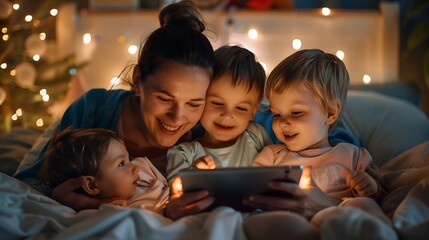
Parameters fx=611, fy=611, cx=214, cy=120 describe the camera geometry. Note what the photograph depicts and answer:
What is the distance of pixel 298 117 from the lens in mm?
1727

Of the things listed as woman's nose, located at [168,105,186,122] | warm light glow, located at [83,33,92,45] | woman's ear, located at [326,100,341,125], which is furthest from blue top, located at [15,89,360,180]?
warm light glow, located at [83,33,92,45]

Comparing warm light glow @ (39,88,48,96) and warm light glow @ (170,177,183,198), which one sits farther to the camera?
warm light glow @ (39,88,48,96)

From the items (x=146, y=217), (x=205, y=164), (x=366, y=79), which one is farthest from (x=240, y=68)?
(x=366, y=79)

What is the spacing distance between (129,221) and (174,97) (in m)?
0.60

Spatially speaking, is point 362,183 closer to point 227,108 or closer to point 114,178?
point 227,108

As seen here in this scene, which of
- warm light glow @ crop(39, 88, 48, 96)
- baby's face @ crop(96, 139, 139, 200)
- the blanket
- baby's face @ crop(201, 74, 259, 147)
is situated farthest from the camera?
warm light glow @ crop(39, 88, 48, 96)

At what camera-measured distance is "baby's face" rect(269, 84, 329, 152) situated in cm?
172

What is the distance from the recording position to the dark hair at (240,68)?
1.79 meters

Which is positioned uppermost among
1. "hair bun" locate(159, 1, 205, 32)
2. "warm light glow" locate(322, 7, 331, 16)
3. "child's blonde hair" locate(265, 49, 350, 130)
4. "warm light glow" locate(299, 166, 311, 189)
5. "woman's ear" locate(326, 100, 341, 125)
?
"hair bun" locate(159, 1, 205, 32)

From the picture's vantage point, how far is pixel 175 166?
1.80 m

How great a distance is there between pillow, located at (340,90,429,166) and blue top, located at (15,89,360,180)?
0.26 m

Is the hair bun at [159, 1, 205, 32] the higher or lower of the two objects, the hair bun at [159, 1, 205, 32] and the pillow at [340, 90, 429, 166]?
the higher

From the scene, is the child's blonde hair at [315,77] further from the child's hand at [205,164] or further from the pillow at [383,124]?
the pillow at [383,124]

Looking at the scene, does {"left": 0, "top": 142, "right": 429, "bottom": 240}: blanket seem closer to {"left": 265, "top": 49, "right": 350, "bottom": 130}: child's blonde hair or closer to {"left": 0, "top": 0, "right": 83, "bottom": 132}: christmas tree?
{"left": 265, "top": 49, "right": 350, "bottom": 130}: child's blonde hair
